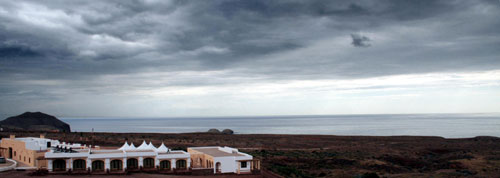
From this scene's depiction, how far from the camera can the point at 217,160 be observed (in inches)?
1587

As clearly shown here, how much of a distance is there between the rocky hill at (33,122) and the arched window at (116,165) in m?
94.9

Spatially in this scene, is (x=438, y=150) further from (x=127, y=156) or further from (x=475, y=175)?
(x=127, y=156)

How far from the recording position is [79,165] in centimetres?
3859

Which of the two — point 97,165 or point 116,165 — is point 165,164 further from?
point 97,165

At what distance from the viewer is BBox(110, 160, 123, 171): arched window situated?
1556 inches

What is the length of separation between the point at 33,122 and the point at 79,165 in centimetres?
10662

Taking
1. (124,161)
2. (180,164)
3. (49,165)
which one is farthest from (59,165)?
(180,164)

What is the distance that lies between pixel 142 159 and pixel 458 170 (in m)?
38.6

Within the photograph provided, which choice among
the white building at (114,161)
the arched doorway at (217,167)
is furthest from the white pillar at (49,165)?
the arched doorway at (217,167)

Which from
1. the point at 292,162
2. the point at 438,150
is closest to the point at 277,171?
the point at 292,162

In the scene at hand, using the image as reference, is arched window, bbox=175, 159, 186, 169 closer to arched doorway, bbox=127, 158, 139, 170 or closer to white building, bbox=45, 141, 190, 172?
white building, bbox=45, 141, 190, 172

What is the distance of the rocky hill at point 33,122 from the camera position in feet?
410

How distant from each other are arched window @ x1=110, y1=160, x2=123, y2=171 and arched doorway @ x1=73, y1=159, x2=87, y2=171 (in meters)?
2.60

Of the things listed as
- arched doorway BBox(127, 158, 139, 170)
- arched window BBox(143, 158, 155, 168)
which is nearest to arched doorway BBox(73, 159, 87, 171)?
arched doorway BBox(127, 158, 139, 170)
